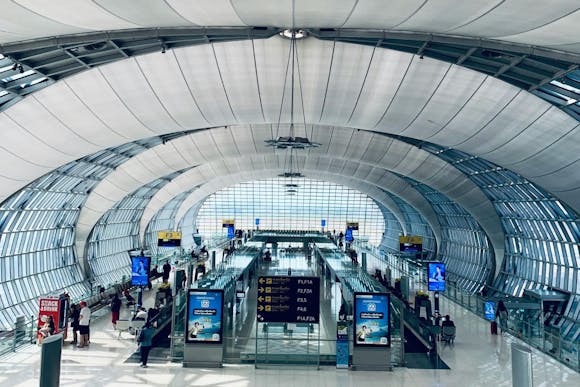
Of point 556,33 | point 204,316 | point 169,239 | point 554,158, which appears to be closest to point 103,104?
point 204,316

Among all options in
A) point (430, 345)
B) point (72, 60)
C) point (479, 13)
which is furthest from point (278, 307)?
point (72, 60)

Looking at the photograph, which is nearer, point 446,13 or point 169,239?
point 446,13

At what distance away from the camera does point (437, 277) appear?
882 inches

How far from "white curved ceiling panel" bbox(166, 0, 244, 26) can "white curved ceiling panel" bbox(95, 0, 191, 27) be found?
29cm

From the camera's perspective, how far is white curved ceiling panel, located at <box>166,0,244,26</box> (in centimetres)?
1268

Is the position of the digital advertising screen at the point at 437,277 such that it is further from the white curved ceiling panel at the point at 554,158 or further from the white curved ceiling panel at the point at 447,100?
the white curved ceiling panel at the point at 554,158

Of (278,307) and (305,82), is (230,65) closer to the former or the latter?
(305,82)

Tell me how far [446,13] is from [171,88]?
14531 millimetres

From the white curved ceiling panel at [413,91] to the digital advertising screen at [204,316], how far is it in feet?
44.2

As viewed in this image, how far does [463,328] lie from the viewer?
20.5 m

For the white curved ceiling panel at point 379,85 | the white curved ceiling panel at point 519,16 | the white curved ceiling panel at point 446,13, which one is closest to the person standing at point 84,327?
the white curved ceiling panel at point 446,13

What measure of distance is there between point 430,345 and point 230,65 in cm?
1437

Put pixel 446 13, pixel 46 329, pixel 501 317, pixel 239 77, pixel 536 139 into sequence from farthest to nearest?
1. pixel 536 139
2. pixel 239 77
3. pixel 501 317
4. pixel 46 329
5. pixel 446 13

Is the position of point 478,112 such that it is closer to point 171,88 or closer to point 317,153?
point 171,88
